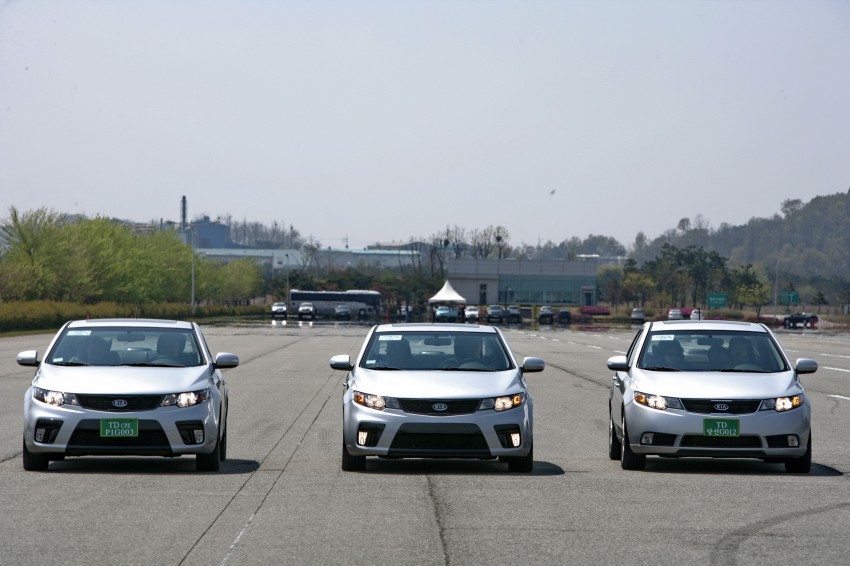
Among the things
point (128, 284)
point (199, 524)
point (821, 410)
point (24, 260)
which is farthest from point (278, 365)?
point (128, 284)

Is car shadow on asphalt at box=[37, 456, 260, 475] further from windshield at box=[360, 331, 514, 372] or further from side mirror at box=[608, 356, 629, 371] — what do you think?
side mirror at box=[608, 356, 629, 371]

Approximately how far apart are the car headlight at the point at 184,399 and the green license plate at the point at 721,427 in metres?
4.79

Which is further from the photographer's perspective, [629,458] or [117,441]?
[629,458]

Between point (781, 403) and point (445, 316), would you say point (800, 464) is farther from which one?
point (445, 316)

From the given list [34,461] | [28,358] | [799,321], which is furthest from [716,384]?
[799,321]

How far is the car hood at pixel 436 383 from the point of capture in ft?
39.5

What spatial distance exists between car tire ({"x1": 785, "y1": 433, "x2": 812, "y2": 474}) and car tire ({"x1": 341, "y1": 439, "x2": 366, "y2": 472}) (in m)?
4.17

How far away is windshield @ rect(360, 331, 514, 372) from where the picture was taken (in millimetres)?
13062

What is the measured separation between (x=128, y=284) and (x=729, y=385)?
312 feet

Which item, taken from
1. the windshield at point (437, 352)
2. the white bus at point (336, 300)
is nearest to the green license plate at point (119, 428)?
the windshield at point (437, 352)

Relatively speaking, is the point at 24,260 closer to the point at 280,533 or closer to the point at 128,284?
Result: the point at 128,284

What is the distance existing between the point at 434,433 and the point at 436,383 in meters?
0.63

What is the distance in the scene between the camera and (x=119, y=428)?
11.7 metres

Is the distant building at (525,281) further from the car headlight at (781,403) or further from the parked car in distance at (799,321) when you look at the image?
the car headlight at (781,403)
